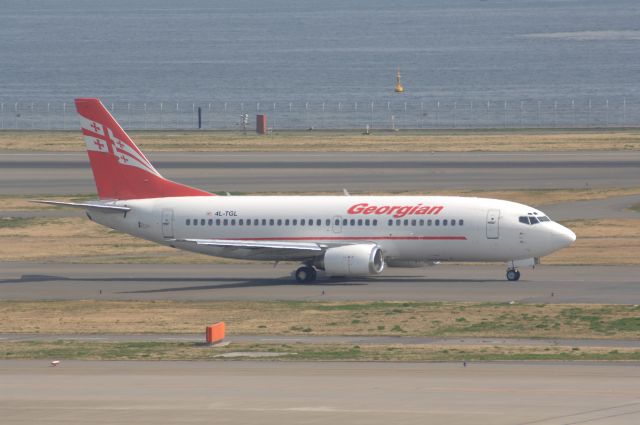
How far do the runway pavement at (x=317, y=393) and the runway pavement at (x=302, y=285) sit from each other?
54.1 ft

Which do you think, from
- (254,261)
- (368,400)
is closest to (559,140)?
(254,261)

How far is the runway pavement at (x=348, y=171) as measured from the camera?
10106 centimetres

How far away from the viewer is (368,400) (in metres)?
37.6

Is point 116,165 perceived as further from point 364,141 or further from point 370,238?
point 364,141

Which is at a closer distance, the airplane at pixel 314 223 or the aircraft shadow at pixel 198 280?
the airplane at pixel 314 223

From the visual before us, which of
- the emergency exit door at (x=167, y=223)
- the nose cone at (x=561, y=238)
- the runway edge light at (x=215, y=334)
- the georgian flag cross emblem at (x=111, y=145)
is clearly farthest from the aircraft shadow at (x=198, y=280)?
the runway edge light at (x=215, y=334)

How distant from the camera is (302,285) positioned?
6562 cm

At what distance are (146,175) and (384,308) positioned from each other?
60.3 feet

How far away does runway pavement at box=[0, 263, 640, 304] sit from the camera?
6006 centimetres

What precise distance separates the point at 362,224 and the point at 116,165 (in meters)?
13.2

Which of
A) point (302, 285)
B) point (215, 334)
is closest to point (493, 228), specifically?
point (302, 285)

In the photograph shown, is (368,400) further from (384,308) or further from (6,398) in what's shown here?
(384,308)

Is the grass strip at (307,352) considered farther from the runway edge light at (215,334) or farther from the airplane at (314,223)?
the airplane at (314,223)

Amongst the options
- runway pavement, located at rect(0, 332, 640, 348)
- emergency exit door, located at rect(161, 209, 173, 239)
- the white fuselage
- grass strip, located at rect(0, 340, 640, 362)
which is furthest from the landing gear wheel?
grass strip, located at rect(0, 340, 640, 362)
